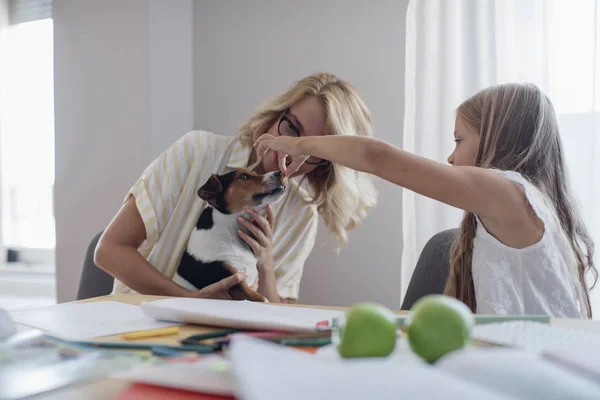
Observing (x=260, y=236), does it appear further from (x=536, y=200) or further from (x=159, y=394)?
(x=159, y=394)

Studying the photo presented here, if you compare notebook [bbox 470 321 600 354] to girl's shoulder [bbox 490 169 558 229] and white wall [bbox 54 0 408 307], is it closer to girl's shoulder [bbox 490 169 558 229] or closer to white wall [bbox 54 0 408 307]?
girl's shoulder [bbox 490 169 558 229]

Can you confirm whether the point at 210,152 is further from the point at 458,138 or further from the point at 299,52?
the point at 299,52

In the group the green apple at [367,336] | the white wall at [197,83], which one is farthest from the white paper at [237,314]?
the white wall at [197,83]

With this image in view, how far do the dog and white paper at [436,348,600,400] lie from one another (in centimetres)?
86

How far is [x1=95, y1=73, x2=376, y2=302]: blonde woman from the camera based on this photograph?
129 centimetres

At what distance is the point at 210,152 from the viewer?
4.63 ft

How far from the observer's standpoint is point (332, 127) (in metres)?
1.35

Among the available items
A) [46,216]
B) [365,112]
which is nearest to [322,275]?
[365,112]

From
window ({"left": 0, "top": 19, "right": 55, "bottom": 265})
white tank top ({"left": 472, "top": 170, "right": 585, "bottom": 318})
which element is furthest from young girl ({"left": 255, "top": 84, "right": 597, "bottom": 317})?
window ({"left": 0, "top": 19, "right": 55, "bottom": 265})

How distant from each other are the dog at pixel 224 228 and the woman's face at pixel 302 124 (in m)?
0.12

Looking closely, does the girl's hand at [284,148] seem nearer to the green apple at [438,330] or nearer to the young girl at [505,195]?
the young girl at [505,195]

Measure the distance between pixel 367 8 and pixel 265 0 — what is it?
41 cm

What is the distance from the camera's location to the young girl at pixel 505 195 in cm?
94

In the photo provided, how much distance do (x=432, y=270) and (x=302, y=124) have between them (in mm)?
479
